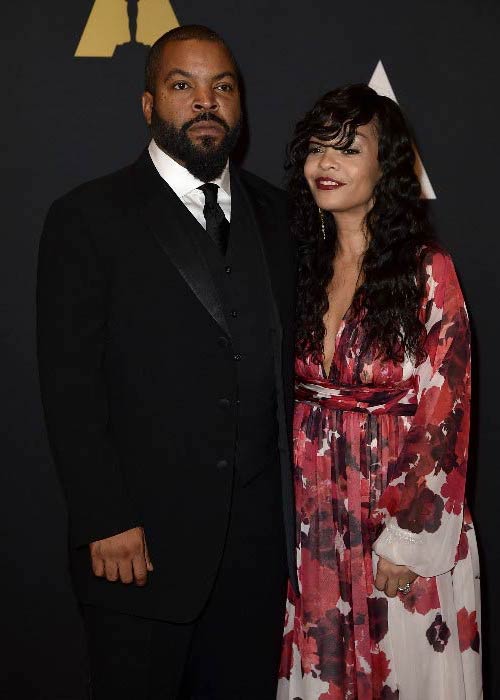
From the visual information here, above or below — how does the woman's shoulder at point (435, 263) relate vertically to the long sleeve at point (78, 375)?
above

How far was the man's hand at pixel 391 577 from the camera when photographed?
163cm

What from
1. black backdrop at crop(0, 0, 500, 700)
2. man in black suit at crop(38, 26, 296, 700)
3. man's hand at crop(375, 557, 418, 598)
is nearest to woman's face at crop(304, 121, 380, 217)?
man in black suit at crop(38, 26, 296, 700)

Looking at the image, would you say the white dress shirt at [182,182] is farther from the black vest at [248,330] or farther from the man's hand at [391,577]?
the man's hand at [391,577]

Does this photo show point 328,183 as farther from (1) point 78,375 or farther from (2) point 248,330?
(1) point 78,375

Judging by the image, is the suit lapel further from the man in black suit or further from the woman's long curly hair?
the woman's long curly hair

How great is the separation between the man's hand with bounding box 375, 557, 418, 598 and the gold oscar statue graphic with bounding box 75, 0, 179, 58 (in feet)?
4.30

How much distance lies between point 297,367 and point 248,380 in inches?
8.1

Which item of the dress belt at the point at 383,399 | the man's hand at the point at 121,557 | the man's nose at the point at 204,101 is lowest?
the man's hand at the point at 121,557

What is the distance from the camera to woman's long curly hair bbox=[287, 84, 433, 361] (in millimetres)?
1673

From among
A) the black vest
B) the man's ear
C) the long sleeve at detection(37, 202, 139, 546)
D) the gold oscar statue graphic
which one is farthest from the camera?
the gold oscar statue graphic

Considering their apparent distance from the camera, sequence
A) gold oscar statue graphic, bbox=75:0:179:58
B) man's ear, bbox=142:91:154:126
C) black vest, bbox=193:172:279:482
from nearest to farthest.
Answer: black vest, bbox=193:172:279:482 < man's ear, bbox=142:91:154:126 < gold oscar statue graphic, bbox=75:0:179:58

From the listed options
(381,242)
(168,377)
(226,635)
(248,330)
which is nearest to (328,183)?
(381,242)

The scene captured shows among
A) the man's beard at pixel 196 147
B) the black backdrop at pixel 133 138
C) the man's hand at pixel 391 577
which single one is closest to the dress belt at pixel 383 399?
the man's hand at pixel 391 577

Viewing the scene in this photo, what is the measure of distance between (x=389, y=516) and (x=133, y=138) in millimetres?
1078
